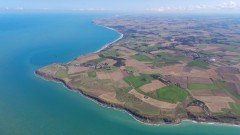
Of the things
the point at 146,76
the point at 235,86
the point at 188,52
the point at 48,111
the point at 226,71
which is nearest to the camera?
the point at 48,111

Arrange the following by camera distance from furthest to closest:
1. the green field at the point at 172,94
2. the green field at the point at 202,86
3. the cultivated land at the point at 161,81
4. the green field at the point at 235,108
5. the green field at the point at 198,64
→ 1. the green field at the point at 198,64
2. the green field at the point at 202,86
3. the green field at the point at 172,94
4. the cultivated land at the point at 161,81
5. the green field at the point at 235,108

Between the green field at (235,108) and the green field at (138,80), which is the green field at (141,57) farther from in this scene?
the green field at (235,108)

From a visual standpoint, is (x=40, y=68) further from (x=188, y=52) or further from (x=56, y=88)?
(x=188, y=52)

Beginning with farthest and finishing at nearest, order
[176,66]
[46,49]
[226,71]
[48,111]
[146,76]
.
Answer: [46,49], [176,66], [226,71], [146,76], [48,111]

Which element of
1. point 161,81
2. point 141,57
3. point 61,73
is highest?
point 141,57

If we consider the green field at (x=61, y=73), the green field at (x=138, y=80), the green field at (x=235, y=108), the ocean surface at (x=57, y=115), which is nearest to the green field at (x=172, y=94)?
the green field at (x=138, y=80)

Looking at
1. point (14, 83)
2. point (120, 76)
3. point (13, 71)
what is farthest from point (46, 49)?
point (120, 76)

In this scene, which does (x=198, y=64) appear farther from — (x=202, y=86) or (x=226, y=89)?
(x=226, y=89)

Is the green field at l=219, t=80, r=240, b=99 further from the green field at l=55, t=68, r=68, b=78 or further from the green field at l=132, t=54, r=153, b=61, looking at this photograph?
the green field at l=55, t=68, r=68, b=78

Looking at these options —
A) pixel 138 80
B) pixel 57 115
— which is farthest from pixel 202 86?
pixel 57 115
